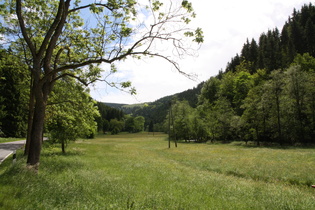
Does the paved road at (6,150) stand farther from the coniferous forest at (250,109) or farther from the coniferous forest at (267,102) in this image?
the coniferous forest at (267,102)

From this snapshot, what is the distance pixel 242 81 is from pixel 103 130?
122 meters

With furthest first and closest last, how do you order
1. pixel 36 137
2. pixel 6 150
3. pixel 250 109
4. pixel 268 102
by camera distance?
pixel 250 109 → pixel 268 102 → pixel 6 150 → pixel 36 137

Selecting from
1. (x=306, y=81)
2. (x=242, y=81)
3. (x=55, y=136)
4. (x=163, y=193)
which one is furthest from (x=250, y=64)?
(x=163, y=193)

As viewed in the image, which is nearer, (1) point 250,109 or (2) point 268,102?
(2) point 268,102

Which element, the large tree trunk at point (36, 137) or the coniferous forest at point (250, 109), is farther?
the coniferous forest at point (250, 109)

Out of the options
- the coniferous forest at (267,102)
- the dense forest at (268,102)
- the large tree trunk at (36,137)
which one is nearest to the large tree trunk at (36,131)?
the large tree trunk at (36,137)

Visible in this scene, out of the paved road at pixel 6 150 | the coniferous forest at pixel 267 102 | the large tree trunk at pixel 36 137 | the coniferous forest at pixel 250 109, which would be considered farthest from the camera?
the coniferous forest at pixel 267 102

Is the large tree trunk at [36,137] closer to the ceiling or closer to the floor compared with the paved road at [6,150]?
closer to the ceiling

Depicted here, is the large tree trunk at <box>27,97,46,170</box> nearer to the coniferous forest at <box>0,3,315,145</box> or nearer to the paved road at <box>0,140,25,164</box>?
the coniferous forest at <box>0,3,315,145</box>

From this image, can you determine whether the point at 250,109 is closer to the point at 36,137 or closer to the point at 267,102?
the point at 267,102

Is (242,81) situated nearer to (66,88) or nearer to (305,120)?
(305,120)

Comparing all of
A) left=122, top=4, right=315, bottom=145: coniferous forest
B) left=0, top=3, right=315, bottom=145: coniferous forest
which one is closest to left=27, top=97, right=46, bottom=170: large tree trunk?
left=0, top=3, right=315, bottom=145: coniferous forest

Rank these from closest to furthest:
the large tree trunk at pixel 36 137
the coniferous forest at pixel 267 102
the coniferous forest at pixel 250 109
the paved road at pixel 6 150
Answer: the large tree trunk at pixel 36 137, the paved road at pixel 6 150, the coniferous forest at pixel 250 109, the coniferous forest at pixel 267 102

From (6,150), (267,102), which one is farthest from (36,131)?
(267,102)
